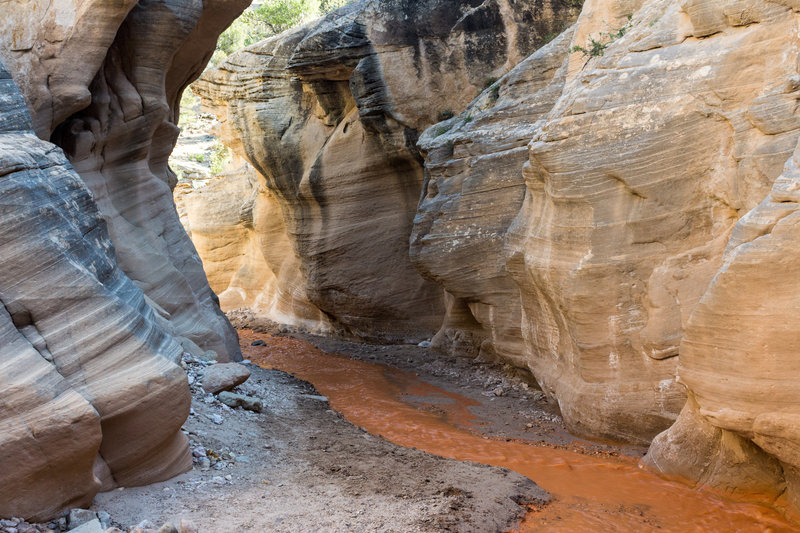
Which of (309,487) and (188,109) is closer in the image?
(309,487)

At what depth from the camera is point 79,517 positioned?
6230 mm

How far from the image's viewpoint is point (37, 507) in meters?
6.15

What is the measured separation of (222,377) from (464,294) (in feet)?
16.3

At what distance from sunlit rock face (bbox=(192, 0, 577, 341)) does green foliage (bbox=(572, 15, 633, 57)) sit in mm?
4828

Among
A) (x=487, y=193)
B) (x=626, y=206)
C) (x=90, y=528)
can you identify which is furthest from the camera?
(x=487, y=193)

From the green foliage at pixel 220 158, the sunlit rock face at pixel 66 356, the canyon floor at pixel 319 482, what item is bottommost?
the canyon floor at pixel 319 482

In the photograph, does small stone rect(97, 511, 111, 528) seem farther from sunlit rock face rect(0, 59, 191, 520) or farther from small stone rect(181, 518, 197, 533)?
small stone rect(181, 518, 197, 533)

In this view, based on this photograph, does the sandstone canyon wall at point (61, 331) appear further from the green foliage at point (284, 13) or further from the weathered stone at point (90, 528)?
the green foliage at point (284, 13)

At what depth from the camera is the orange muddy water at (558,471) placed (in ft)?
23.7

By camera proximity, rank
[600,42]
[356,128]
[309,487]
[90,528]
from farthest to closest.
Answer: [356,128] < [600,42] < [309,487] < [90,528]

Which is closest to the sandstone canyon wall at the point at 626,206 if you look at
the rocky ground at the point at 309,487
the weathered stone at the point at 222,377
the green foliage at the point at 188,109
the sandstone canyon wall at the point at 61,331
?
the rocky ground at the point at 309,487

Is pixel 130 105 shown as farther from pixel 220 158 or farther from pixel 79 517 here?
pixel 220 158

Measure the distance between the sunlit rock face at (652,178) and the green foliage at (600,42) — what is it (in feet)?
1.74

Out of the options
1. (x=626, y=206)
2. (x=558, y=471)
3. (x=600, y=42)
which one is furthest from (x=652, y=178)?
(x=558, y=471)
